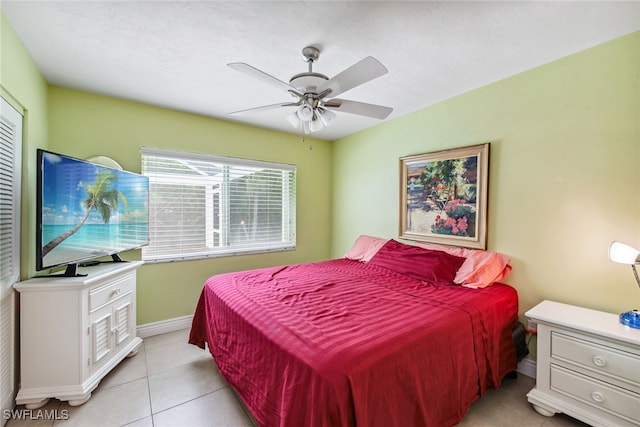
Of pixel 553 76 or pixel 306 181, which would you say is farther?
pixel 306 181

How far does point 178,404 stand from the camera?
180 cm

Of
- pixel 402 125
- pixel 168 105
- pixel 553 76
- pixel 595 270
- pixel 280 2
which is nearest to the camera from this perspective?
pixel 280 2

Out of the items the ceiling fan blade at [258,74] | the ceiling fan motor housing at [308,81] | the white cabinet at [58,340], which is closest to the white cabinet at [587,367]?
the ceiling fan motor housing at [308,81]

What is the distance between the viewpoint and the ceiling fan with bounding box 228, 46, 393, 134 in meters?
1.46

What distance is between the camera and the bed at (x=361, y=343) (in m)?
1.15

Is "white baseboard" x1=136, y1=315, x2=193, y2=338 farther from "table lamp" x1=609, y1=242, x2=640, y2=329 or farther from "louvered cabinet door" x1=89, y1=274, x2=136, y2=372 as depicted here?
"table lamp" x1=609, y1=242, x2=640, y2=329

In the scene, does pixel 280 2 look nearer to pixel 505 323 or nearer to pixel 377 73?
pixel 377 73

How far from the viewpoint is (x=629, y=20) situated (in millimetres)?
1587

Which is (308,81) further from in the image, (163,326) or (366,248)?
(163,326)

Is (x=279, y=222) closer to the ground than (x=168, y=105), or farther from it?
closer to the ground

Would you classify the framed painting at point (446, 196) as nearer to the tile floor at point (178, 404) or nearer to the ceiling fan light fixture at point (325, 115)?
the tile floor at point (178, 404)

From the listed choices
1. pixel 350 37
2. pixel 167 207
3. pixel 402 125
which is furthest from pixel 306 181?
pixel 350 37

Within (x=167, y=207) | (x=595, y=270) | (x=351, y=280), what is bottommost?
(x=351, y=280)

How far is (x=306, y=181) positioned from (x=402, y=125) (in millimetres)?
1552
